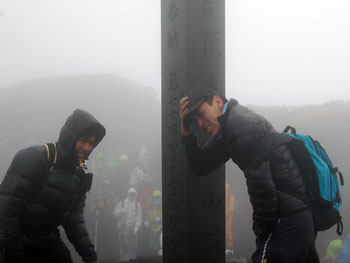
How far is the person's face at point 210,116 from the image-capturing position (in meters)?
2.47

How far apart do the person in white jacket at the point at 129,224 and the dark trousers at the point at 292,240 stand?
9247 mm

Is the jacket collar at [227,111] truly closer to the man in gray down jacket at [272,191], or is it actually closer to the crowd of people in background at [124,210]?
the man in gray down jacket at [272,191]

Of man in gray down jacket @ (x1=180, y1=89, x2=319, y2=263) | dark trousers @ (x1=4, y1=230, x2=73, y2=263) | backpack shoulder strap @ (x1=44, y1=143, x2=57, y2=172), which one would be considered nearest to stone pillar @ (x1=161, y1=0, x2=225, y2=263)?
man in gray down jacket @ (x1=180, y1=89, x2=319, y2=263)

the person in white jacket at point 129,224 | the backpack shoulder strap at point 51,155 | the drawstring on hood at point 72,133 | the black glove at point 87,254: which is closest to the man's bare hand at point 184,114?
the drawstring on hood at point 72,133

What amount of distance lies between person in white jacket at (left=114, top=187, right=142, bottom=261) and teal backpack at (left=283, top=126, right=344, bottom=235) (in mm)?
9317

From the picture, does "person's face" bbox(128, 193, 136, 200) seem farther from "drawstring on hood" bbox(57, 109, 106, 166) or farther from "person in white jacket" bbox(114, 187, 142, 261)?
"drawstring on hood" bbox(57, 109, 106, 166)

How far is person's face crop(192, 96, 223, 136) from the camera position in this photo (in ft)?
8.09

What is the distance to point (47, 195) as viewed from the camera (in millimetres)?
3137

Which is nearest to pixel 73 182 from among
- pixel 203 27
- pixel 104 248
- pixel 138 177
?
pixel 203 27

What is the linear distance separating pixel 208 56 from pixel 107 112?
20.6 metres

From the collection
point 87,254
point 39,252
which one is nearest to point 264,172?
point 87,254

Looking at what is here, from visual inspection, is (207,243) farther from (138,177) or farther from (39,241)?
(138,177)

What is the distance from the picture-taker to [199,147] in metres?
2.53

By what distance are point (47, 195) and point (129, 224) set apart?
28.1 ft
